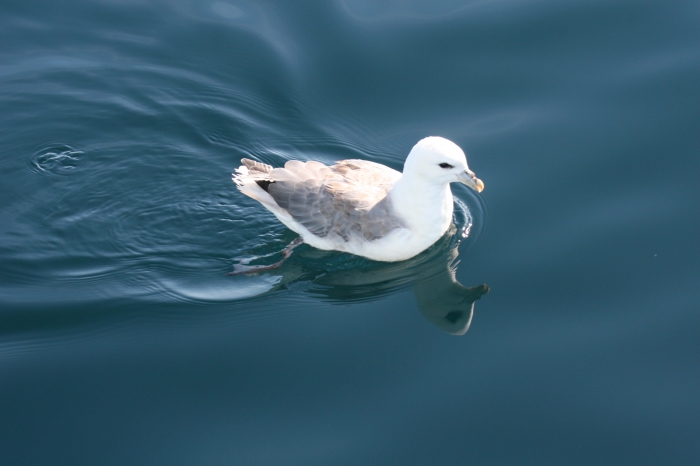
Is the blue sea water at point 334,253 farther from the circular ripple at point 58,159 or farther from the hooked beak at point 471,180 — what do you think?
the hooked beak at point 471,180

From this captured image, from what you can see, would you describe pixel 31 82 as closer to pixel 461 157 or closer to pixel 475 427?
pixel 461 157

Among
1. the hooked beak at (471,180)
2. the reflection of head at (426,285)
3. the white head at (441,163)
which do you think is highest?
the white head at (441,163)

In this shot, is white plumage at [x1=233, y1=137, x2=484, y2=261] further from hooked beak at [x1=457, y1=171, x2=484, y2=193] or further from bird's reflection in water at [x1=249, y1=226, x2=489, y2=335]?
bird's reflection in water at [x1=249, y1=226, x2=489, y2=335]

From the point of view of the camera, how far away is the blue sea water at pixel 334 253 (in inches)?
220

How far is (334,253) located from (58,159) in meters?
3.30

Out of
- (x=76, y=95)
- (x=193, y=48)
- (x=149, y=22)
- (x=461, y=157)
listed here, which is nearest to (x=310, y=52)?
(x=193, y=48)

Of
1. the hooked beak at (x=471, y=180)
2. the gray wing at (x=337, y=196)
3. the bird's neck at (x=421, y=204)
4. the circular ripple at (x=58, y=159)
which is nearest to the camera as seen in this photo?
the hooked beak at (x=471, y=180)

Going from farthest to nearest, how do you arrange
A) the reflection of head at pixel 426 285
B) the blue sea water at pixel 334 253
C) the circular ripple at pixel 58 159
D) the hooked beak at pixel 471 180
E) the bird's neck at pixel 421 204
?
the circular ripple at pixel 58 159
the bird's neck at pixel 421 204
the hooked beak at pixel 471 180
the reflection of head at pixel 426 285
the blue sea water at pixel 334 253

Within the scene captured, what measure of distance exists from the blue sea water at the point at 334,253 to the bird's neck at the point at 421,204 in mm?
338

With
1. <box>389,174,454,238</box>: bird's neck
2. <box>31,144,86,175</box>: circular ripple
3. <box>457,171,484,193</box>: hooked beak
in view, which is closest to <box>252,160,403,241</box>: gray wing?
<box>389,174,454,238</box>: bird's neck

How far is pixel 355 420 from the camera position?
18.3 feet

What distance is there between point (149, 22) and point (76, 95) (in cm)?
168

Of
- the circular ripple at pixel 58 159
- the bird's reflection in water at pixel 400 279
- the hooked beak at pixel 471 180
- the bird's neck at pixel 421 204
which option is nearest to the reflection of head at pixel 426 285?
the bird's reflection in water at pixel 400 279

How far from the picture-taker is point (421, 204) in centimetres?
693
